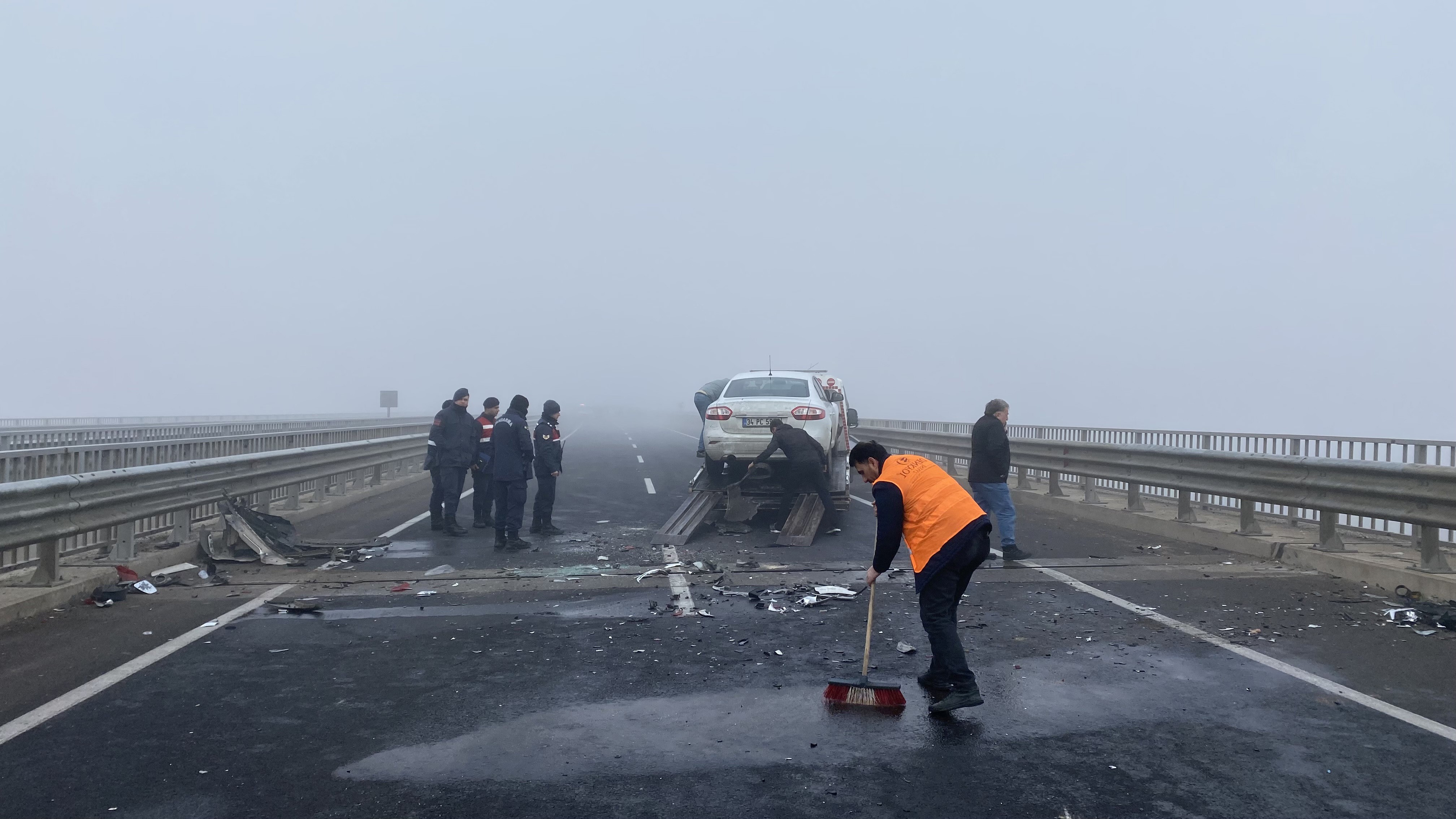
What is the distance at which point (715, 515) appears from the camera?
1373 centimetres

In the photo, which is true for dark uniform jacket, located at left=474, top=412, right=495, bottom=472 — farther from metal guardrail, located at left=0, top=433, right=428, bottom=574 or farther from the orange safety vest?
the orange safety vest

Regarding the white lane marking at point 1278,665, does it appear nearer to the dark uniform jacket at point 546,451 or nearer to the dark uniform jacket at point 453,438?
the dark uniform jacket at point 546,451

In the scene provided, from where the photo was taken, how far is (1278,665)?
618cm

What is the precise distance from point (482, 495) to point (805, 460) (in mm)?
4571

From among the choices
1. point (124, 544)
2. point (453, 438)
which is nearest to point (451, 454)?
point (453, 438)

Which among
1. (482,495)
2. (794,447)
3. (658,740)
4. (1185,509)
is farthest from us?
(482,495)

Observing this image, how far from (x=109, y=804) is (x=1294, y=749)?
5.20 m

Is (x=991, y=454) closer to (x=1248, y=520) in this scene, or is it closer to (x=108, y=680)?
(x=1248, y=520)

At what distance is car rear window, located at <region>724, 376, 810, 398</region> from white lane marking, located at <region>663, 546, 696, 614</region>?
Result: 4041 millimetres

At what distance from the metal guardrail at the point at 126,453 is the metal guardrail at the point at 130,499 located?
16.8 inches

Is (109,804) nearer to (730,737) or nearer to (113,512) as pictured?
(730,737)

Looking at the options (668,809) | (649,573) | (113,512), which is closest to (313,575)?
(113,512)

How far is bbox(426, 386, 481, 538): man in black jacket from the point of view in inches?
505

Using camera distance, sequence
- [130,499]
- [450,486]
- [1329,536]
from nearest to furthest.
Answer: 1. [130,499]
2. [1329,536]
3. [450,486]
